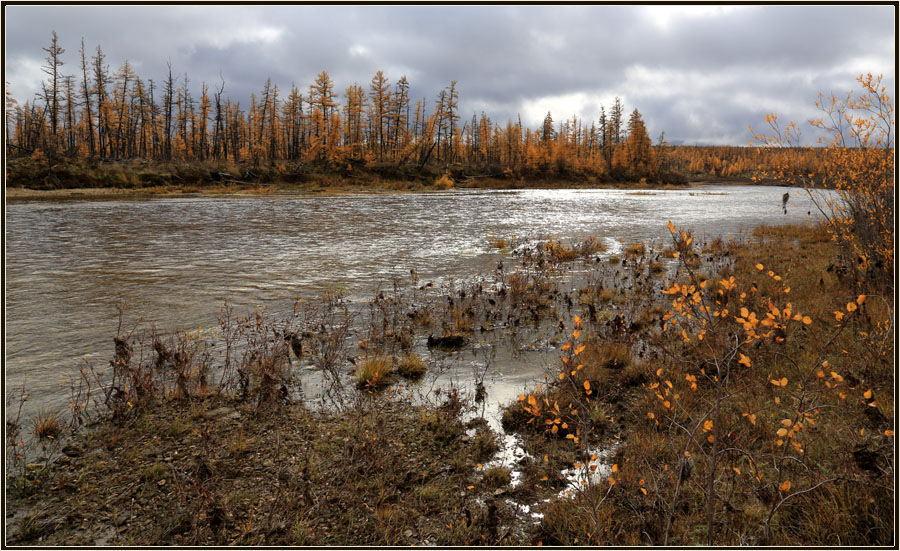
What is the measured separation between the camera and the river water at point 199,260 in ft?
26.4

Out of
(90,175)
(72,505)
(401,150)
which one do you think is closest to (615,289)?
(72,505)

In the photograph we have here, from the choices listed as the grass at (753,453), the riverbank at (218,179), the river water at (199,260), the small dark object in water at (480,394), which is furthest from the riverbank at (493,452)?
the riverbank at (218,179)


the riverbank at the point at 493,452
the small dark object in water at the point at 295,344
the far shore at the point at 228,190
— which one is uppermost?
the far shore at the point at 228,190

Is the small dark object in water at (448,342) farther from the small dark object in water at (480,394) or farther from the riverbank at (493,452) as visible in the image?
the small dark object in water at (480,394)

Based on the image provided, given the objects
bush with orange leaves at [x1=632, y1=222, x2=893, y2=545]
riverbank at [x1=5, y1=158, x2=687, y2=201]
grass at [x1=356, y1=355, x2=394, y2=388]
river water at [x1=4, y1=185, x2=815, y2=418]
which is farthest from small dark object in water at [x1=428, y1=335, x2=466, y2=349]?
riverbank at [x1=5, y1=158, x2=687, y2=201]

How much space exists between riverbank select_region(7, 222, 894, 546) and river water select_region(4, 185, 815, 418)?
129 centimetres

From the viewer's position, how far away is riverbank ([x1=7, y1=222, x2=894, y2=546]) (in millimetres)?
3621

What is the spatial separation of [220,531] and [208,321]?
6227 millimetres

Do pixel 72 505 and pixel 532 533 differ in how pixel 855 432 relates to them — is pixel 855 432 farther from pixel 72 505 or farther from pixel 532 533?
pixel 72 505

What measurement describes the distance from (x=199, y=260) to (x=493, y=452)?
14.2 meters

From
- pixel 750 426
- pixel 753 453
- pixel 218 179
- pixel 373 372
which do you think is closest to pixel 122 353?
pixel 373 372

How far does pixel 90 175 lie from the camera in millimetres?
53188

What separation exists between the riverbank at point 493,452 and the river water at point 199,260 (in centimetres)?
129

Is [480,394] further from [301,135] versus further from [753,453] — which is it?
[301,135]
